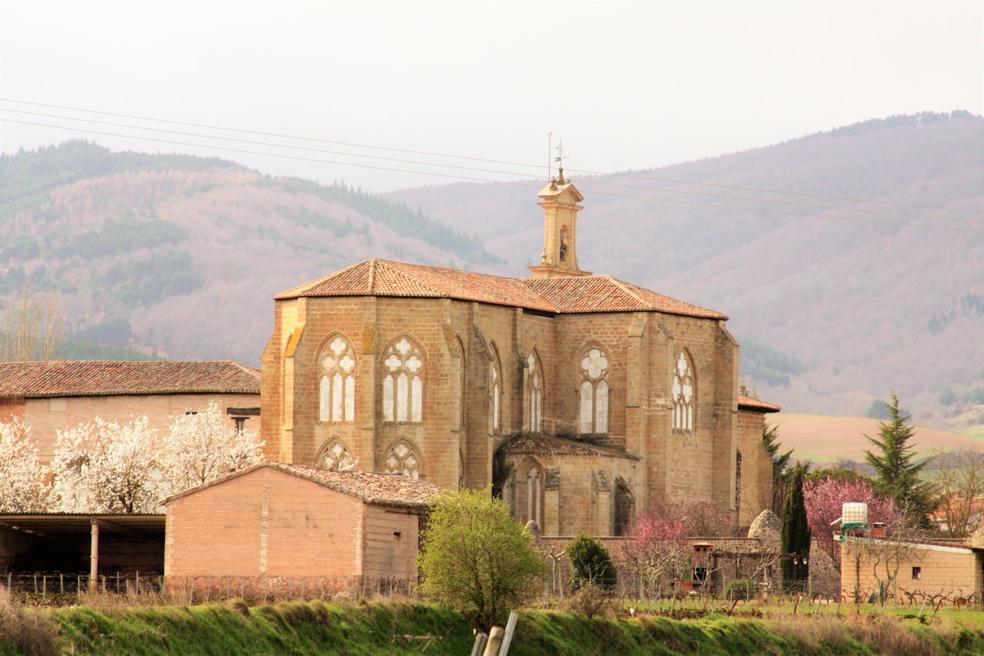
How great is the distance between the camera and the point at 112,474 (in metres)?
76.1

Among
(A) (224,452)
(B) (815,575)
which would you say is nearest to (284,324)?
(A) (224,452)

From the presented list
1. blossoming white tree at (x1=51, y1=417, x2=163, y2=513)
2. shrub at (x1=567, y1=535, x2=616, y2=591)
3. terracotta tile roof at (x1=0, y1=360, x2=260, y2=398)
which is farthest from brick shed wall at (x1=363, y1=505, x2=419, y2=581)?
terracotta tile roof at (x1=0, y1=360, x2=260, y2=398)

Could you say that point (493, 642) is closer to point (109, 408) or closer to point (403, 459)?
point (403, 459)

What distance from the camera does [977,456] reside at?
17138 cm

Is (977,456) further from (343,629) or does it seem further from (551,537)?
(343,629)

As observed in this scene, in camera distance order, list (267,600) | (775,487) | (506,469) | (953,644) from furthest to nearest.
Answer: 1. (775,487)
2. (506,469)
3. (953,644)
4. (267,600)

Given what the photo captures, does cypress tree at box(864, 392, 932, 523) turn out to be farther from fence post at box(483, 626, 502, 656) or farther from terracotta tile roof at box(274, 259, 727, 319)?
fence post at box(483, 626, 502, 656)

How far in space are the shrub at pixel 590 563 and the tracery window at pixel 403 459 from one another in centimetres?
849

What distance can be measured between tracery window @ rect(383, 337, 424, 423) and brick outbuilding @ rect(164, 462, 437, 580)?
18630mm

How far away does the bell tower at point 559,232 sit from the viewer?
98.6m

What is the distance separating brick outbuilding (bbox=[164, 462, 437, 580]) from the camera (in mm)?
57594

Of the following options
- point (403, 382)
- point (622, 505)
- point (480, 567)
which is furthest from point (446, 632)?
point (622, 505)

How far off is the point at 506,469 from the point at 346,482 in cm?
2018

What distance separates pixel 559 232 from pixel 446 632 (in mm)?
49577
